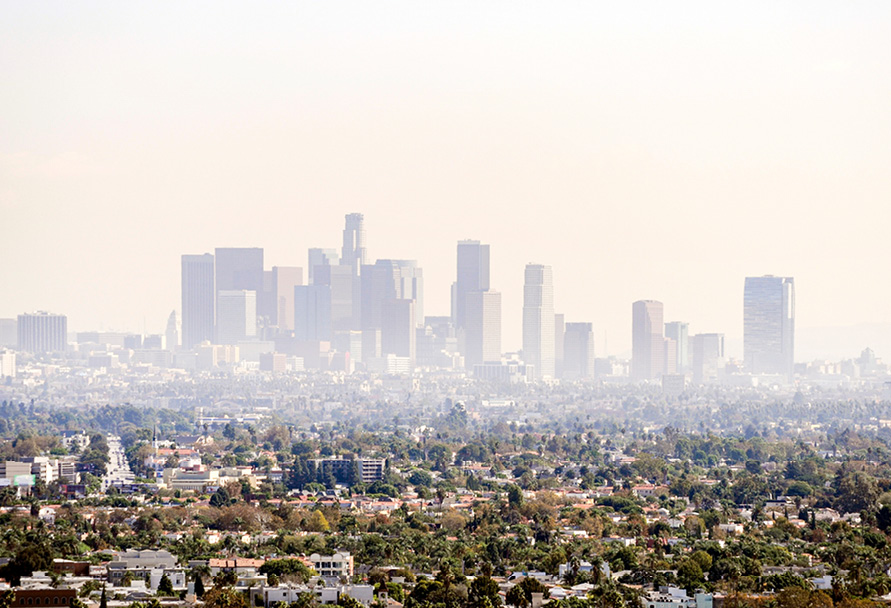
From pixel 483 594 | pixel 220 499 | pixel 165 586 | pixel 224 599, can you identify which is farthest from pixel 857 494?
pixel 224 599

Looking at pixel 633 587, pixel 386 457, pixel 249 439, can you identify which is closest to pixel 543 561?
pixel 633 587

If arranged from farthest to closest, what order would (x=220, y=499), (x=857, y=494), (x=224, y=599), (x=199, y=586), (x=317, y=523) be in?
(x=220, y=499) < (x=857, y=494) < (x=317, y=523) < (x=199, y=586) < (x=224, y=599)

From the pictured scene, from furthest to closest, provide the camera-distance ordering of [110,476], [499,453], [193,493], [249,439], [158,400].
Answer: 1. [158,400]
2. [249,439]
3. [499,453]
4. [110,476]
5. [193,493]

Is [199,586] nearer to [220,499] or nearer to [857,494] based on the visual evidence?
[220,499]

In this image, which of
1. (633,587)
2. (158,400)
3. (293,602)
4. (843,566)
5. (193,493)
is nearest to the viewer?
(293,602)

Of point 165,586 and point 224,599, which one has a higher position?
point 224,599

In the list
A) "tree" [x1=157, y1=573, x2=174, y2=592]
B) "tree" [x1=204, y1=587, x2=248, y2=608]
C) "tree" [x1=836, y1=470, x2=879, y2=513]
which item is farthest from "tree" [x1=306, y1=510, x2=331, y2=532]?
"tree" [x1=836, y1=470, x2=879, y2=513]

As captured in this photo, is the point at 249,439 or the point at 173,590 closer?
the point at 173,590

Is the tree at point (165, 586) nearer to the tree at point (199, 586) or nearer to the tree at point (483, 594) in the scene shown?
the tree at point (199, 586)

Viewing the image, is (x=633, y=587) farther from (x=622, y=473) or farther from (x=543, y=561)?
(x=622, y=473)
